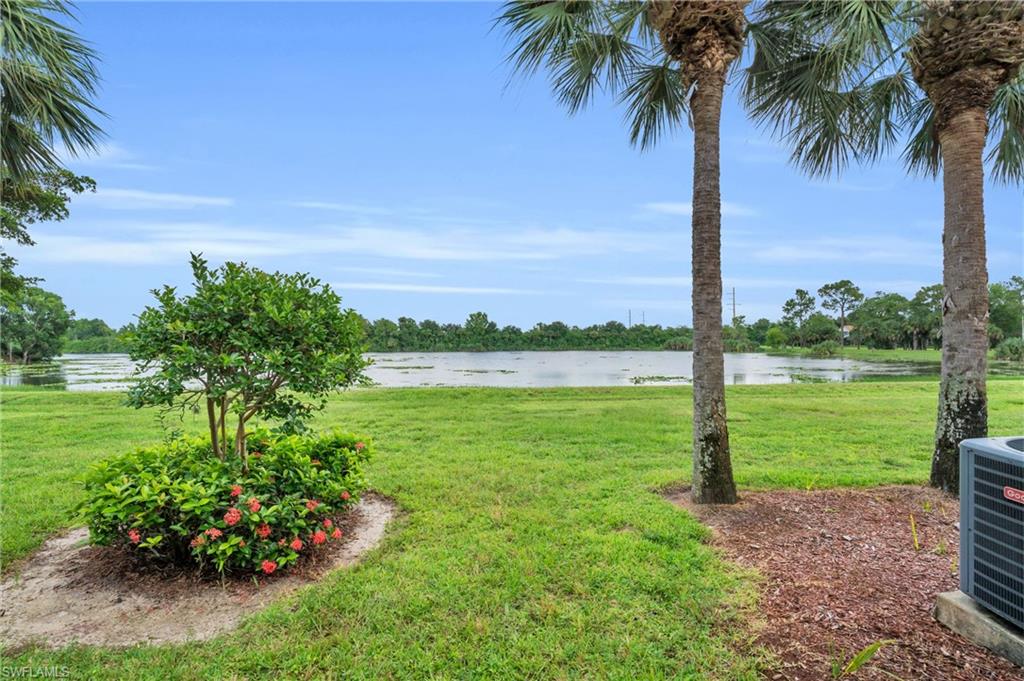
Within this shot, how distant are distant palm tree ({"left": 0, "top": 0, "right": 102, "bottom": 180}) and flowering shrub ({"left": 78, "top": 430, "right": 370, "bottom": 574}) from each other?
14.4ft

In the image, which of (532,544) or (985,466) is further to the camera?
(532,544)

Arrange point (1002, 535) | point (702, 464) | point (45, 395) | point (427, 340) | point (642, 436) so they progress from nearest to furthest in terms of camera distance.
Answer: point (1002, 535) < point (702, 464) < point (642, 436) < point (45, 395) < point (427, 340)

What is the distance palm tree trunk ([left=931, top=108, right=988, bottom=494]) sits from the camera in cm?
432

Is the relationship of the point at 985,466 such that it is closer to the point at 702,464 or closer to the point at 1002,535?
the point at 1002,535

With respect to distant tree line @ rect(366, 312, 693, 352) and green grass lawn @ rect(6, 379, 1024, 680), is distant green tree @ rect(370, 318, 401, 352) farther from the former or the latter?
green grass lawn @ rect(6, 379, 1024, 680)

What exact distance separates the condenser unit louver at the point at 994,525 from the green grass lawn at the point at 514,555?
104cm

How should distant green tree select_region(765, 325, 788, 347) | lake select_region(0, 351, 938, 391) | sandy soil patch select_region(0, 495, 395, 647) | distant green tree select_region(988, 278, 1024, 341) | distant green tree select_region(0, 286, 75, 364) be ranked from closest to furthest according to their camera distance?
1. sandy soil patch select_region(0, 495, 395, 647)
2. lake select_region(0, 351, 938, 391)
3. distant green tree select_region(0, 286, 75, 364)
4. distant green tree select_region(988, 278, 1024, 341)
5. distant green tree select_region(765, 325, 788, 347)

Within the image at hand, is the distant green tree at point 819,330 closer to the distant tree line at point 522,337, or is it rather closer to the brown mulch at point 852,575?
the distant tree line at point 522,337

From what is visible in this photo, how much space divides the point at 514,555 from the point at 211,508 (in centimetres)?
191

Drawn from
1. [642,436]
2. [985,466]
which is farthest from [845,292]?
[985,466]

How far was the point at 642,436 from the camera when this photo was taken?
7512mm

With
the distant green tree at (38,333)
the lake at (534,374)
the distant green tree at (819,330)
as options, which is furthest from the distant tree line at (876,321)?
the distant green tree at (38,333)

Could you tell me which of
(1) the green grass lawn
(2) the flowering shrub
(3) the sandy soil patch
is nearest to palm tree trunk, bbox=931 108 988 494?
(1) the green grass lawn

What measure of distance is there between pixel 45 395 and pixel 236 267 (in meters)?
14.1
